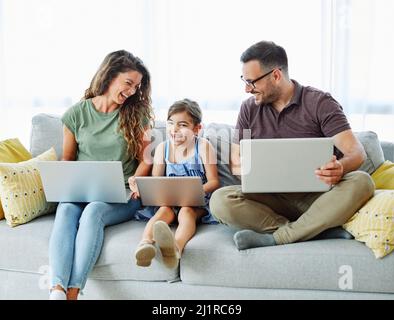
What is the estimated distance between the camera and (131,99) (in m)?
2.38

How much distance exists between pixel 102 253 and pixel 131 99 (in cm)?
75

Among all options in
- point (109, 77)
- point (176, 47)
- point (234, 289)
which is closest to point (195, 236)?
point (234, 289)

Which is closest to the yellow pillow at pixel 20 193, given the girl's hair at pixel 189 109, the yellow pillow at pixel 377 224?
the girl's hair at pixel 189 109

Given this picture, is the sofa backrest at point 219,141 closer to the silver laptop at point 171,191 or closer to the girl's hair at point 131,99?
Answer: the girl's hair at point 131,99

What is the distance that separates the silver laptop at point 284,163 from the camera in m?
1.79

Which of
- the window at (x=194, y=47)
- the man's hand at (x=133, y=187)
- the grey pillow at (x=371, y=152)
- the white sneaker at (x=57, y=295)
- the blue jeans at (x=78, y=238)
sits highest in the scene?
the window at (x=194, y=47)

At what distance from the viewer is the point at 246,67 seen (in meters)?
2.21

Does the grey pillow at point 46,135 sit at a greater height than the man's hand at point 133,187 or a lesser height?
greater

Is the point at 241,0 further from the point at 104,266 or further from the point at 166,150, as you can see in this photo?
the point at 104,266

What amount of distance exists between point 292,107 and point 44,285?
122 cm

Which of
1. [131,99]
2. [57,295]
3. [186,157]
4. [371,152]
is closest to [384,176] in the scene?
[371,152]

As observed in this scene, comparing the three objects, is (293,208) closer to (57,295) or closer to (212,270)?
(212,270)

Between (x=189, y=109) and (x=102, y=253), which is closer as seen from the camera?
(x=102, y=253)

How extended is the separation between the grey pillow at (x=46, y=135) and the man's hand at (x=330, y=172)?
127 cm
